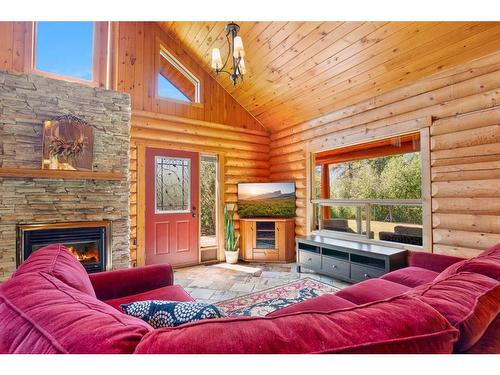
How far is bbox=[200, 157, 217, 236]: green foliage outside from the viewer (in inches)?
214

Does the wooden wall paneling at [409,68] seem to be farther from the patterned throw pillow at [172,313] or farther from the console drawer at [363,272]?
the patterned throw pillow at [172,313]

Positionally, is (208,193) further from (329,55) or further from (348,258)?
(329,55)

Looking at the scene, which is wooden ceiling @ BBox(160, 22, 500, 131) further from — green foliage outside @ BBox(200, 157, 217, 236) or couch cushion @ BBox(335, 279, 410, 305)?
couch cushion @ BBox(335, 279, 410, 305)

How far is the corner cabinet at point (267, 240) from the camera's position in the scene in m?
4.76

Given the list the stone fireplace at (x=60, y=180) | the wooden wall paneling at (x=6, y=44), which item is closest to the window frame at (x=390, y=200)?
the stone fireplace at (x=60, y=180)

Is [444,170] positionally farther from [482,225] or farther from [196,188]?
[196,188]

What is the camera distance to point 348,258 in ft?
11.3

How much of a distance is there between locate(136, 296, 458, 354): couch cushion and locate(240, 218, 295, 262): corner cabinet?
4066 millimetres

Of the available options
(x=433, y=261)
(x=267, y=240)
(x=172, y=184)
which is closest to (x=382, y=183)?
(x=433, y=261)

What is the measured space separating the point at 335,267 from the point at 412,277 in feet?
4.59


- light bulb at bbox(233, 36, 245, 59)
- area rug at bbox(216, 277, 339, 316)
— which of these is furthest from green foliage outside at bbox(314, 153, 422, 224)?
light bulb at bbox(233, 36, 245, 59)

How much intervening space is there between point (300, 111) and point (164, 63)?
2594 mm

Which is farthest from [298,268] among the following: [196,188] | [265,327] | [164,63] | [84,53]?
[84,53]
